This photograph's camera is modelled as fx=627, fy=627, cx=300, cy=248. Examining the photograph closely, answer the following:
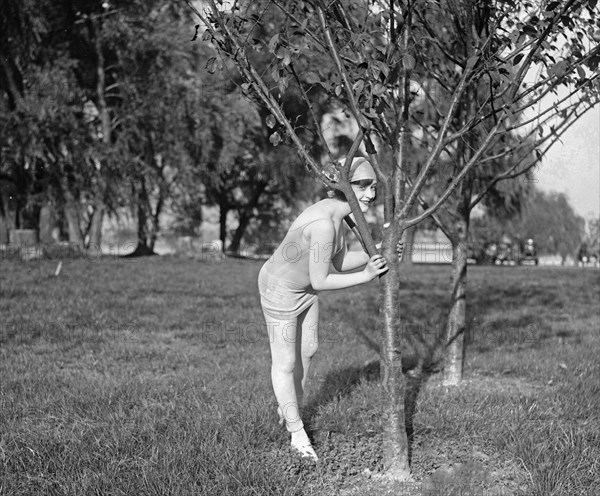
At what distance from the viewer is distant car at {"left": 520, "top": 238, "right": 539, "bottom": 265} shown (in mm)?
51156

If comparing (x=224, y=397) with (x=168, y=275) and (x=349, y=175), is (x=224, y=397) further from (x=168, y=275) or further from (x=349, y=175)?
(x=168, y=275)

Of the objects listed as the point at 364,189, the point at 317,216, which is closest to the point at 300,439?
the point at 317,216

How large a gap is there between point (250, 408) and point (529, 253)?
5283 centimetres

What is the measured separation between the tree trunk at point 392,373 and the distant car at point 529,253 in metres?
49.5

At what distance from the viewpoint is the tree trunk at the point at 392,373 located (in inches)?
133

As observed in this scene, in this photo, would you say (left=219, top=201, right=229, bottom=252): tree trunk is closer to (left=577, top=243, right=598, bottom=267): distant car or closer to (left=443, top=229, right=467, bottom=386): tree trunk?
(left=443, top=229, right=467, bottom=386): tree trunk

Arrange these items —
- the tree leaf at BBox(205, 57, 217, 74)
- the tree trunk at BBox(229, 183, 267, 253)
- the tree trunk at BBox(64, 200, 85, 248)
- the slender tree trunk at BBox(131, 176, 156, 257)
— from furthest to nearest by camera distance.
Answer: the tree trunk at BBox(229, 183, 267, 253)
the slender tree trunk at BBox(131, 176, 156, 257)
the tree trunk at BBox(64, 200, 85, 248)
the tree leaf at BBox(205, 57, 217, 74)

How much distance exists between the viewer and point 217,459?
3.47 meters

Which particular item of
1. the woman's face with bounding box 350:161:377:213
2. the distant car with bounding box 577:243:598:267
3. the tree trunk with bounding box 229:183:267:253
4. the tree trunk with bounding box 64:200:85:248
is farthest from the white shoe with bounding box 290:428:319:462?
the distant car with bounding box 577:243:598:267

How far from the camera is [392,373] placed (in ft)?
11.1

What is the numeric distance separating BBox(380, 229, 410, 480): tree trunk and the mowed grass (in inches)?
5.2

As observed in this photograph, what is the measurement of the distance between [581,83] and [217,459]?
3153 mm

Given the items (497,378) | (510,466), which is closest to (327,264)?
(510,466)

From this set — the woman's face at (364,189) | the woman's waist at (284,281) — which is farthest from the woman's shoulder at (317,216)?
the woman's waist at (284,281)
